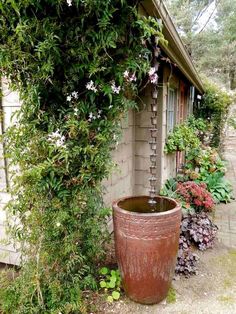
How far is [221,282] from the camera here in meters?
2.54

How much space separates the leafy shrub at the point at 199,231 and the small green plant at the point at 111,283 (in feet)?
3.68

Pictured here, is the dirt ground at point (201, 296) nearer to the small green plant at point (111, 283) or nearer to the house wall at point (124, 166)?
the small green plant at point (111, 283)

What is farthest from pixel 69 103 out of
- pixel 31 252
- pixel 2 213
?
pixel 2 213

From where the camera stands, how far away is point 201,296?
2342 mm

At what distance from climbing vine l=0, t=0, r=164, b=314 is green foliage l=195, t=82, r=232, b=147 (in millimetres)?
7130

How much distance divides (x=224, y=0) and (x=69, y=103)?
19.3 metres

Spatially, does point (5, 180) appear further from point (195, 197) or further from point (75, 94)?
point (195, 197)

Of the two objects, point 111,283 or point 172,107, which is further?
point 172,107

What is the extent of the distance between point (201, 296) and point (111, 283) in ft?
2.57

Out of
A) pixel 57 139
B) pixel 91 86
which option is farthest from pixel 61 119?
pixel 91 86

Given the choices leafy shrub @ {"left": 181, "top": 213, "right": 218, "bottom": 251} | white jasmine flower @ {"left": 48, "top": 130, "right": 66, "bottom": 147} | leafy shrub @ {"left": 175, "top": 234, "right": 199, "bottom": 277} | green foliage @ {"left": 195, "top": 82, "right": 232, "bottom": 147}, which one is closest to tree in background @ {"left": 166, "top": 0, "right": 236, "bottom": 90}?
green foliage @ {"left": 195, "top": 82, "right": 232, "bottom": 147}

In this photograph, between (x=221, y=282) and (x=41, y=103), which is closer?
(x=41, y=103)

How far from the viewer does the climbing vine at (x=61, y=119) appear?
170cm

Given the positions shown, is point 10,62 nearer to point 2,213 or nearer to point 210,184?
point 2,213
